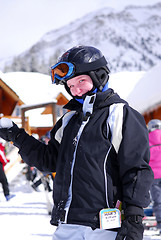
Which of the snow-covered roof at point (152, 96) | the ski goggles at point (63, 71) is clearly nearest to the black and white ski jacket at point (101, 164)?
the ski goggles at point (63, 71)

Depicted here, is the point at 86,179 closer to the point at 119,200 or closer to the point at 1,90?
the point at 119,200

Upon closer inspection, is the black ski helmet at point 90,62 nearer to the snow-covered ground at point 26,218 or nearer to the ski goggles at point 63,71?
the ski goggles at point 63,71

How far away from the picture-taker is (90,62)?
204cm

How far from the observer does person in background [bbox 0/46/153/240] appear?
171cm

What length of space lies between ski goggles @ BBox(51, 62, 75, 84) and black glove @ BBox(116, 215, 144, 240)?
950 mm

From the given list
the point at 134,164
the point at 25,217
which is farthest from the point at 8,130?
the point at 25,217

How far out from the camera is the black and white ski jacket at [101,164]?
1.74m

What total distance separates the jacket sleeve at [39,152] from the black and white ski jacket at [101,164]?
0.22 m

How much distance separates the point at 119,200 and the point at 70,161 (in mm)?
361

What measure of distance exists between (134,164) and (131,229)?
345 mm

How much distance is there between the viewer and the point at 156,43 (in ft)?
652

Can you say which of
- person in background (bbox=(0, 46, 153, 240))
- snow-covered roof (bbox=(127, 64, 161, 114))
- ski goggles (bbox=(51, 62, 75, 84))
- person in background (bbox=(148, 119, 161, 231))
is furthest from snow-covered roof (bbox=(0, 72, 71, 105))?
person in background (bbox=(0, 46, 153, 240))

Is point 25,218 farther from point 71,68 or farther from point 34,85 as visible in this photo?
point 34,85

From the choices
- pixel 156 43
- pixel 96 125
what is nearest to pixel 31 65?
pixel 96 125
